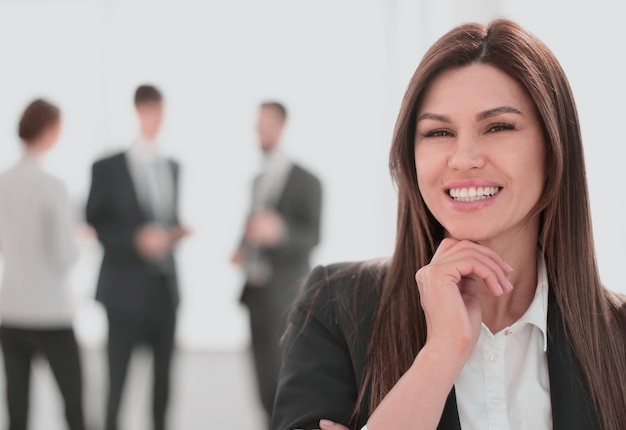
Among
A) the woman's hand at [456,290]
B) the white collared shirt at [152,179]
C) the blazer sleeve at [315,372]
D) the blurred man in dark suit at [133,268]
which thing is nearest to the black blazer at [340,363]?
the blazer sleeve at [315,372]

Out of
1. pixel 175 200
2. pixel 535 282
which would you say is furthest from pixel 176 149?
pixel 535 282

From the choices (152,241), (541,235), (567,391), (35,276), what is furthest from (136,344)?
(567,391)

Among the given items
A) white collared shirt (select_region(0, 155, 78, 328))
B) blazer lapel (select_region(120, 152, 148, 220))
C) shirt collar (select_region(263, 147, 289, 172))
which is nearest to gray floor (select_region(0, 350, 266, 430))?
white collared shirt (select_region(0, 155, 78, 328))

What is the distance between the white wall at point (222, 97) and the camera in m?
7.95

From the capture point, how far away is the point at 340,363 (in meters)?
1.61

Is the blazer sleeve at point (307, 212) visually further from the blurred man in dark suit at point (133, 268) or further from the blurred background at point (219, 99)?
the blurred background at point (219, 99)

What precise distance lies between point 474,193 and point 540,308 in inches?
10.4

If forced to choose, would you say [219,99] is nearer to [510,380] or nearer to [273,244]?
[273,244]

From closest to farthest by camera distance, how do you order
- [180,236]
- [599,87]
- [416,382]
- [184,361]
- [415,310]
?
[416,382] → [415,310] → [599,87] → [180,236] → [184,361]

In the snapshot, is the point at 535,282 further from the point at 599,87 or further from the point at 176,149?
the point at 176,149

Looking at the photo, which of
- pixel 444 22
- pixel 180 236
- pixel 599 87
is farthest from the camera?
pixel 444 22

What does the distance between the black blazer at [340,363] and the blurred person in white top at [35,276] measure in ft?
7.94

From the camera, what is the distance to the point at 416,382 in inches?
56.8

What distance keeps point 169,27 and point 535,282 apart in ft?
22.3
